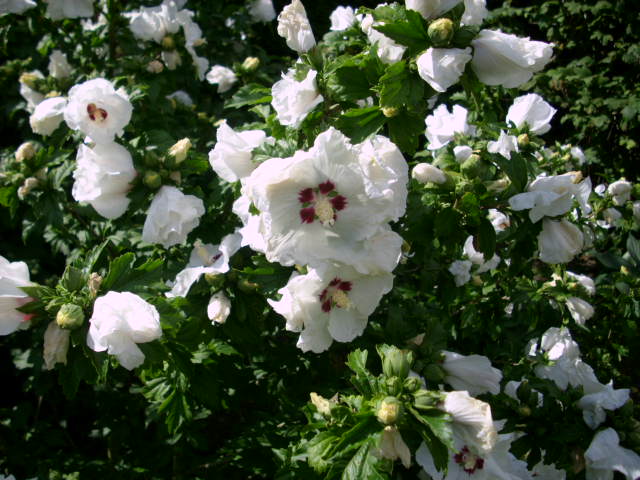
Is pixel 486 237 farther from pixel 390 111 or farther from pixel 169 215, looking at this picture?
pixel 169 215

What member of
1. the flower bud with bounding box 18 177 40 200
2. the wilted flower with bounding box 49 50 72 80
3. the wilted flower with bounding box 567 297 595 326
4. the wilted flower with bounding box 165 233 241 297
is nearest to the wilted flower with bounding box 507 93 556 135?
the wilted flower with bounding box 567 297 595 326

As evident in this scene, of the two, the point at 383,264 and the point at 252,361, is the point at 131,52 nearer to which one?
the point at 252,361

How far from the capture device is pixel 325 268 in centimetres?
136

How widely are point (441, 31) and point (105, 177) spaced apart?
1096 mm

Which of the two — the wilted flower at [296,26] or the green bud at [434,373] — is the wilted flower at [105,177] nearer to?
the wilted flower at [296,26]

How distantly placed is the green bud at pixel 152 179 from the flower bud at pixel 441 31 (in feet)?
3.17

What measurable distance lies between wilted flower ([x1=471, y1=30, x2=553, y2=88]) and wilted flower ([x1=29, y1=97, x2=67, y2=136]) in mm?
A: 1530

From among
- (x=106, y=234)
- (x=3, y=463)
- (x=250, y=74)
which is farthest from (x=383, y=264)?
(x=3, y=463)

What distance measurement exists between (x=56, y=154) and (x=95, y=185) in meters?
0.54

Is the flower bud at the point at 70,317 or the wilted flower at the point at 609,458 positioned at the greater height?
the flower bud at the point at 70,317

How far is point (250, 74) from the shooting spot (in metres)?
2.94

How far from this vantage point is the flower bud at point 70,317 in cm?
140

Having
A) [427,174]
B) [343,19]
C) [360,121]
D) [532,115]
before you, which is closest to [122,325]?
[360,121]

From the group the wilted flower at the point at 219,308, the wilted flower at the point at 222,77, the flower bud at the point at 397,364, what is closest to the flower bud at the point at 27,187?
the wilted flower at the point at 219,308
